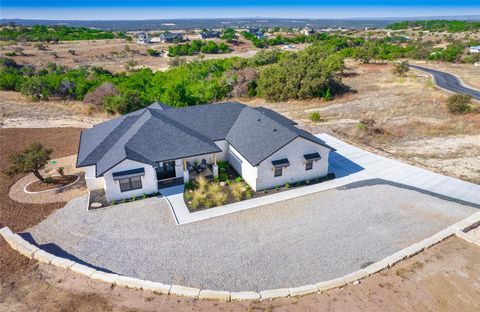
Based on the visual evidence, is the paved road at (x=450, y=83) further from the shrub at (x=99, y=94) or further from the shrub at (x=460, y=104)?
the shrub at (x=99, y=94)

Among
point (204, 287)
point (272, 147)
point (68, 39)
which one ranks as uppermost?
point (68, 39)

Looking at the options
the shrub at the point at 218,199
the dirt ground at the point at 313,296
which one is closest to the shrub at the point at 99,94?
the shrub at the point at 218,199

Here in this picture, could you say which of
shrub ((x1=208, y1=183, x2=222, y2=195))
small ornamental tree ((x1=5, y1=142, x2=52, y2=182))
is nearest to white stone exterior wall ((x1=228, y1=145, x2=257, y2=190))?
shrub ((x1=208, y1=183, x2=222, y2=195))

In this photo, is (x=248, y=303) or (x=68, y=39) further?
(x=68, y=39)

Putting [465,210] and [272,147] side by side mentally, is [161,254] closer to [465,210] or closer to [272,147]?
[272,147]

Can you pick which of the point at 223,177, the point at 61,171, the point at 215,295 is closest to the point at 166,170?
the point at 223,177

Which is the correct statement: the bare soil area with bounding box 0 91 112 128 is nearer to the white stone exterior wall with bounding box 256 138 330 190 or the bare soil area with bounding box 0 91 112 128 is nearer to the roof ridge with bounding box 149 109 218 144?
the roof ridge with bounding box 149 109 218 144

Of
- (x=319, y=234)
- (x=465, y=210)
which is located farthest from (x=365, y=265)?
(x=465, y=210)

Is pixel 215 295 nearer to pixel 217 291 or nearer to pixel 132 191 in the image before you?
pixel 217 291
